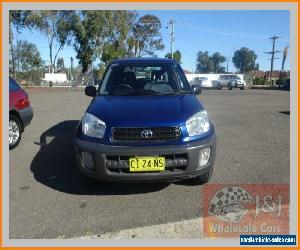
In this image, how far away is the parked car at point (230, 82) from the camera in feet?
128

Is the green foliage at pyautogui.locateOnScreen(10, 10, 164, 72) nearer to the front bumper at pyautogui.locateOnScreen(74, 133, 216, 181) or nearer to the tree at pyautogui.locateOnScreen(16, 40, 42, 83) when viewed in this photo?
the tree at pyautogui.locateOnScreen(16, 40, 42, 83)

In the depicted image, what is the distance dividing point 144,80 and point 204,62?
130 metres

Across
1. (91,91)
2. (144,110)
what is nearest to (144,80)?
(91,91)

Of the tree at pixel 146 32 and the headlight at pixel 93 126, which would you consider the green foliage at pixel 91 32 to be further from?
the headlight at pixel 93 126

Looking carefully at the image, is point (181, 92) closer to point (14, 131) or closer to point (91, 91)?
point (91, 91)

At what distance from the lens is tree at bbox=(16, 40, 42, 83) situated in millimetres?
50125

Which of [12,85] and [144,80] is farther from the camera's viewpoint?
[12,85]

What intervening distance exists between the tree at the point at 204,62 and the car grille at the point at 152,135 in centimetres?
12805

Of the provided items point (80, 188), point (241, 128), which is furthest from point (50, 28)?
point (80, 188)

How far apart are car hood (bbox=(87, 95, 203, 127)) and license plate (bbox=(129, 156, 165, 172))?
0.42 meters

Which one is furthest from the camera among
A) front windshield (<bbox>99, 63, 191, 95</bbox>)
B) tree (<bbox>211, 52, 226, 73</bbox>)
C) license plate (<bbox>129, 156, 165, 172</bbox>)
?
tree (<bbox>211, 52, 226, 73</bbox>)

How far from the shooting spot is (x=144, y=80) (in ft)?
20.2

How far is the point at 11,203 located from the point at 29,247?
1.10m

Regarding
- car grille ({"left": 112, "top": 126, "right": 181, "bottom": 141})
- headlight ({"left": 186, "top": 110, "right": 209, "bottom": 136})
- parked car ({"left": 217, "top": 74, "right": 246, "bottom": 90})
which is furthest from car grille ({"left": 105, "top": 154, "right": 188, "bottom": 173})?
parked car ({"left": 217, "top": 74, "right": 246, "bottom": 90})
